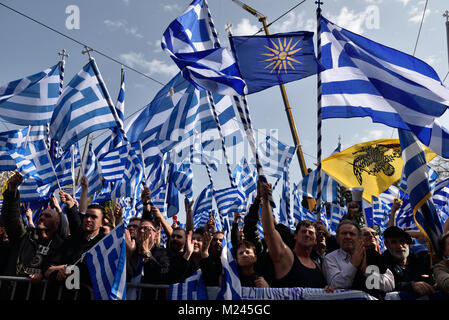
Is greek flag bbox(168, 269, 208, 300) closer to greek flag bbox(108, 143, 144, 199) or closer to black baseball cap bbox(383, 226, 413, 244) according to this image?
black baseball cap bbox(383, 226, 413, 244)

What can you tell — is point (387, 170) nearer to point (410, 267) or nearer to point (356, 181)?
point (356, 181)

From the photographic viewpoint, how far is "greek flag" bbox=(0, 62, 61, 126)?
26.2 feet

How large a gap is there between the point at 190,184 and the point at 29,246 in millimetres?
6213

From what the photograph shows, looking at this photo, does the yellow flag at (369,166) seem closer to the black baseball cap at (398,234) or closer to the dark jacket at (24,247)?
the black baseball cap at (398,234)

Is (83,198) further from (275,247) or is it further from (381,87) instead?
(381,87)

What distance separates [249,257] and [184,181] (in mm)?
7206

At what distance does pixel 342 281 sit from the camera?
10.7 feet

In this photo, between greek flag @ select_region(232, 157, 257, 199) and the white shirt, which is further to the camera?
greek flag @ select_region(232, 157, 257, 199)

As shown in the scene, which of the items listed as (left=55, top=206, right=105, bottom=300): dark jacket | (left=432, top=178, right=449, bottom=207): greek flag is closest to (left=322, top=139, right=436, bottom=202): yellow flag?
(left=432, top=178, right=449, bottom=207): greek flag

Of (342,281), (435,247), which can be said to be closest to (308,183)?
(435,247)

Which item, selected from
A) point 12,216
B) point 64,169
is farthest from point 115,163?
point 12,216

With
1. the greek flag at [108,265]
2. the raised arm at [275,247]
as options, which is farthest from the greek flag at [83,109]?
the raised arm at [275,247]

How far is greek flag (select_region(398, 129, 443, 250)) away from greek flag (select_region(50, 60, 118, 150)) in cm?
545

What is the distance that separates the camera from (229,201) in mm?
9430
